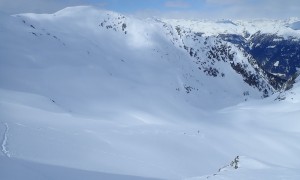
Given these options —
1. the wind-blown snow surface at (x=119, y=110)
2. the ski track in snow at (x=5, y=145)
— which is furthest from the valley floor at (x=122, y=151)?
the wind-blown snow surface at (x=119, y=110)

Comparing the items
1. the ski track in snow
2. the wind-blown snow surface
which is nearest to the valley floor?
the ski track in snow

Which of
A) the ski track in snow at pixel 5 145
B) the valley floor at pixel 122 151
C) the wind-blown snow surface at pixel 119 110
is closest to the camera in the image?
the valley floor at pixel 122 151

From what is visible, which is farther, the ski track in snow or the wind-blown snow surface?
the wind-blown snow surface

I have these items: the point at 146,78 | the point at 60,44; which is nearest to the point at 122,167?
the point at 60,44

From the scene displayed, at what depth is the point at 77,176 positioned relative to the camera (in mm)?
18000

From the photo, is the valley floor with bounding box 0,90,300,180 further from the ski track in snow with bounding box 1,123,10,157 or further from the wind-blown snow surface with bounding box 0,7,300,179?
the wind-blown snow surface with bounding box 0,7,300,179

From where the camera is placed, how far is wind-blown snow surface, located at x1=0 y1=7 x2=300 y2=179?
2172 cm

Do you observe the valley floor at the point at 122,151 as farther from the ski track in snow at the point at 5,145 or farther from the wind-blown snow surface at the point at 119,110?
the wind-blown snow surface at the point at 119,110

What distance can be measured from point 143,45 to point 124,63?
811 inches

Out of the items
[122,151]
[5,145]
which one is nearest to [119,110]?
[122,151]

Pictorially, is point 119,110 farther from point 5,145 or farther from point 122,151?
point 5,145

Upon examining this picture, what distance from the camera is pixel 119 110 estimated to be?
59344mm

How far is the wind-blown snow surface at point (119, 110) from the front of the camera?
2172 cm

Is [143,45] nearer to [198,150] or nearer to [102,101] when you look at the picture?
[102,101]
